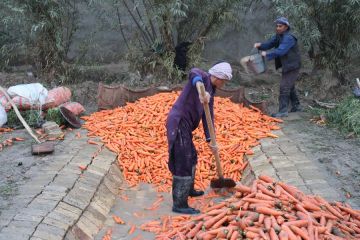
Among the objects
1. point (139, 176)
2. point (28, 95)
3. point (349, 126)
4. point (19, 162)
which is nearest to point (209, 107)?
point (139, 176)

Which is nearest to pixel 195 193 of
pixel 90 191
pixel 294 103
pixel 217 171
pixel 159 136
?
pixel 217 171

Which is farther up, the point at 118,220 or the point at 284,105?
the point at 284,105

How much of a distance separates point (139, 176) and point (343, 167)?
2531mm

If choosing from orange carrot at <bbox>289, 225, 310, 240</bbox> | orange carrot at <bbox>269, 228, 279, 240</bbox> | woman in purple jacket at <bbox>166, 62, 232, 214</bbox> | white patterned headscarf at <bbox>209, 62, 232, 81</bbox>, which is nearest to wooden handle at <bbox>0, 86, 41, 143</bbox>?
woman in purple jacket at <bbox>166, 62, 232, 214</bbox>

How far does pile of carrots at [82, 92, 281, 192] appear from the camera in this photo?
22.4ft

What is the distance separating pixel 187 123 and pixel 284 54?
3461 millimetres

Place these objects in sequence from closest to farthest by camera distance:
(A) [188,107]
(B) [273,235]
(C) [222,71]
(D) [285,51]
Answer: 1. (B) [273,235]
2. (C) [222,71]
3. (A) [188,107]
4. (D) [285,51]

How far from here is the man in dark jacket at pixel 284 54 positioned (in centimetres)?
818

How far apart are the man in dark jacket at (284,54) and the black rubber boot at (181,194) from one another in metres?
3.24

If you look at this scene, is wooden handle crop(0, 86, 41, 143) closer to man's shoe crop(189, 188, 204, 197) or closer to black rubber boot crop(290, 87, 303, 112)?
man's shoe crop(189, 188, 204, 197)

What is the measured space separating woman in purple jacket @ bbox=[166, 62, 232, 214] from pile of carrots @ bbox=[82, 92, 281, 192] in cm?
90

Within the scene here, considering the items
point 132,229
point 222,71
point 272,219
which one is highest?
point 222,71

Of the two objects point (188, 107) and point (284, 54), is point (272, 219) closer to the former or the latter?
point (188, 107)

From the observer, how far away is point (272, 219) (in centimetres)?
438
